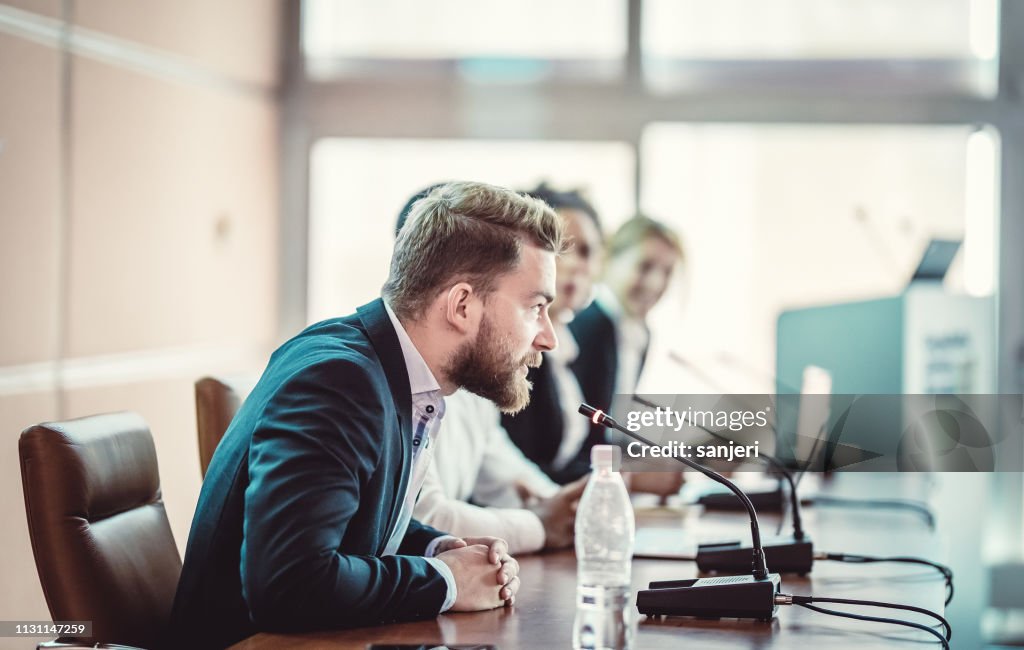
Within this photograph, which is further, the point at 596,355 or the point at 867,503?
the point at 596,355

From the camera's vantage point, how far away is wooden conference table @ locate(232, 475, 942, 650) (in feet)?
4.36

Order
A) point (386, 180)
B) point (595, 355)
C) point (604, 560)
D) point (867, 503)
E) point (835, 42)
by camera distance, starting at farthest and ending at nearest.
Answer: point (386, 180)
point (835, 42)
point (595, 355)
point (867, 503)
point (604, 560)

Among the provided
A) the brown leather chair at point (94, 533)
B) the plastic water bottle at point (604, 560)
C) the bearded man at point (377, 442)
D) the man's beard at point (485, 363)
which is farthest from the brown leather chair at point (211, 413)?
the plastic water bottle at point (604, 560)

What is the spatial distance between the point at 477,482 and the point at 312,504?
116cm

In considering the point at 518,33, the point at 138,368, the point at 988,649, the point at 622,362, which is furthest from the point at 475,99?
the point at 988,649

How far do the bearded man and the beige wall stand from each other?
1369 millimetres

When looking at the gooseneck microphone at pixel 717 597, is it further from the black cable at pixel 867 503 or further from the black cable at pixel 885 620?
the black cable at pixel 867 503

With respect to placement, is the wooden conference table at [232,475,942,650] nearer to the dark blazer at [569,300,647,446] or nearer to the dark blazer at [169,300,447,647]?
the dark blazer at [169,300,447,647]

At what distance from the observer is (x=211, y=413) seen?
2.01 metres

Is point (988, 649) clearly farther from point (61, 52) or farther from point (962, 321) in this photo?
point (61, 52)

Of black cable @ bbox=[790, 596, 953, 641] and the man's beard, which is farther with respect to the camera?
the man's beard

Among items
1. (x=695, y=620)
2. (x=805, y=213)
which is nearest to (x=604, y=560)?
(x=695, y=620)

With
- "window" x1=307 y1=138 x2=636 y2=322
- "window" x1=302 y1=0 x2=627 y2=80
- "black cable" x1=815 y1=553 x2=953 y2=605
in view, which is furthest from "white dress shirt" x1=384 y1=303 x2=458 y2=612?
"window" x1=302 y1=0 x2=627 y2=80

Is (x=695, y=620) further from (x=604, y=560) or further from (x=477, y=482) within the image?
(x=477, y=482)
